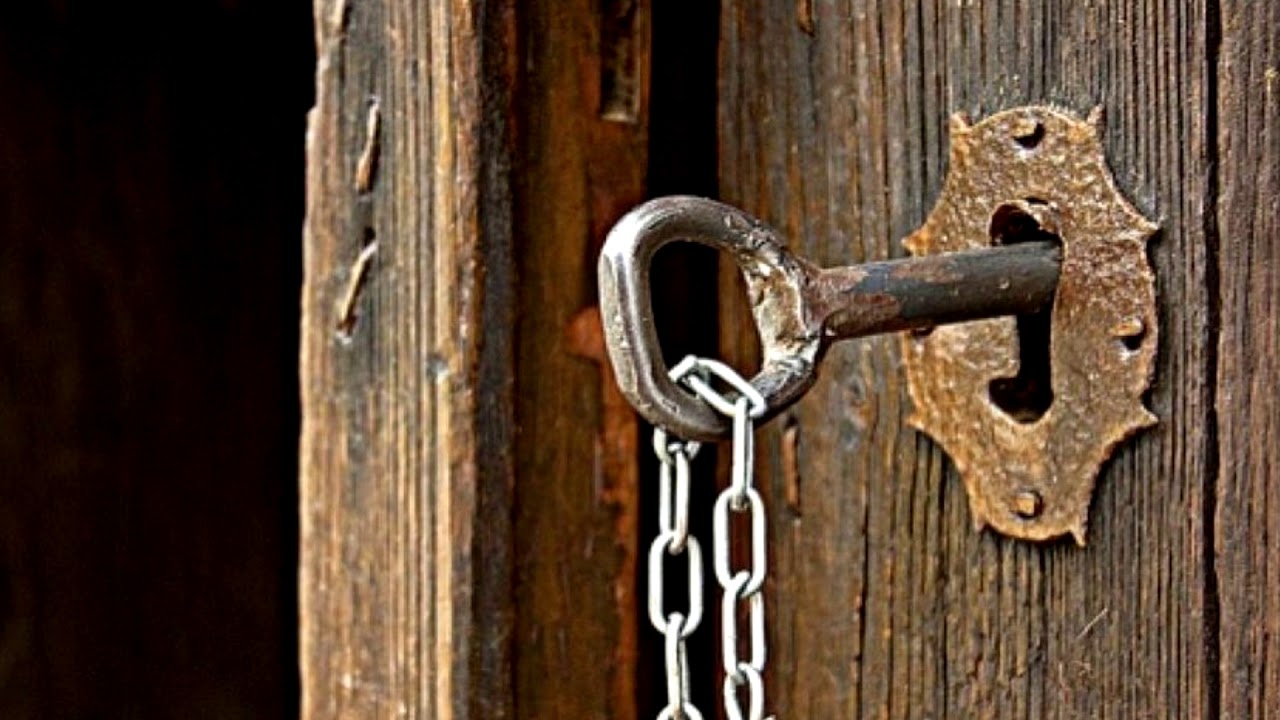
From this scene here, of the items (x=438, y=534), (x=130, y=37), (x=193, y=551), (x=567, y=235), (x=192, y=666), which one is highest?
(x=130, y=37)

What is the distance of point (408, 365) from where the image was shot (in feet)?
2.42

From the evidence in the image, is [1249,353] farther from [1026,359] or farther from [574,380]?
[574,380]

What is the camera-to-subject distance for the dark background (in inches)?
58.9

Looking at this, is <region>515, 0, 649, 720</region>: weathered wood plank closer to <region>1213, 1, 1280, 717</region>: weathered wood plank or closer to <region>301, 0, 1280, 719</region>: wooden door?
<region>301, 0, 1280, 719</region>: wooden door

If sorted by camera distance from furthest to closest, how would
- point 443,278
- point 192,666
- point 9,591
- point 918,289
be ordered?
point 192,666, point 9,591, point 443,278, point 918,289

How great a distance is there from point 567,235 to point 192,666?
1.01 meters

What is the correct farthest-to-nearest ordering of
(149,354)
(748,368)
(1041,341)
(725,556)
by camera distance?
(149,354)
(748,368)
(1041,341)
(725,556)

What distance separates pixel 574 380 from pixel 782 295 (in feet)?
0.62

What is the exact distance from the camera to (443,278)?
2.35 feet

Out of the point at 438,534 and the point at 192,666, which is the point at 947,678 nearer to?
the point at 438,534

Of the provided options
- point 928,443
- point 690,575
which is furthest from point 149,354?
point 690,575

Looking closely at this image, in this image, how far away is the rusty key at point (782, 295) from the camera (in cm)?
53

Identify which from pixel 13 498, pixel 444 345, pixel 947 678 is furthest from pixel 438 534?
pixel 13 498

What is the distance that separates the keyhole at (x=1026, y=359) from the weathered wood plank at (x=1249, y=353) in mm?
70
